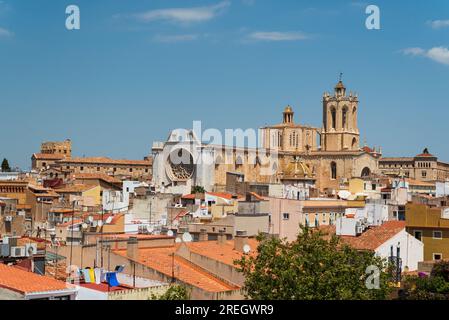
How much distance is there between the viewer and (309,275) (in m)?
19.8

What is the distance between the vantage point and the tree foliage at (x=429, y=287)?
69.5 feet

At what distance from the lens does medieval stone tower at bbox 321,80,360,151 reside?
114500 millimetres

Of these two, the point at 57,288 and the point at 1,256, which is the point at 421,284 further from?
the point at 1,256

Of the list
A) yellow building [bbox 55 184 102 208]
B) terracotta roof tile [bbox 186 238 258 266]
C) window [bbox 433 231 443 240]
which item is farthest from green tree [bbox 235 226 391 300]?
yellow building [bbox 55 184 102 208]

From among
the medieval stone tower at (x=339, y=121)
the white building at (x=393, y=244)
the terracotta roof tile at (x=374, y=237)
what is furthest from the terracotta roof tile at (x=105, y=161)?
the white building at (x=393, y=244)

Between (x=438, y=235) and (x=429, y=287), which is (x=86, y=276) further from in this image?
(x=438, y=235)

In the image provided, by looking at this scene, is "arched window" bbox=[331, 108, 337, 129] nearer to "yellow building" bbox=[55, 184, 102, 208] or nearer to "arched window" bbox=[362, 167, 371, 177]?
"arched window" bbox=[362, 167, 371, 177]

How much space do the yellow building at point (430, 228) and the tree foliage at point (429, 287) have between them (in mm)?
7405

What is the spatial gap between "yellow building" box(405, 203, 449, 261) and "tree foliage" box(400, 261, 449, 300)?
7.41 metres

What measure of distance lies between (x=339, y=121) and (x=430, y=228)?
84123mm

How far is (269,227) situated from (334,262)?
19768 mm

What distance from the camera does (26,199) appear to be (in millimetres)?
59031
